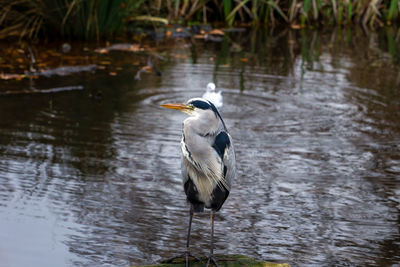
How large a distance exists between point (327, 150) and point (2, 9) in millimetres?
6179

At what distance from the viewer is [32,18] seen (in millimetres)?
10633

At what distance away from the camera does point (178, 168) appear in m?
5.98

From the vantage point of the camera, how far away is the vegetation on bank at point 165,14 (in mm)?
10422

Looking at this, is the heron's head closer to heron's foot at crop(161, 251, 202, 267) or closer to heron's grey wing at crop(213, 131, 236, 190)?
heron's grey wing at crop(213, 131, 236, 190)

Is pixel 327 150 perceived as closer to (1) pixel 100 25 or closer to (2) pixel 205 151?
(2) pixel 205 151

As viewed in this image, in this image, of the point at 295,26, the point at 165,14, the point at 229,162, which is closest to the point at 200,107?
the point at 229,162

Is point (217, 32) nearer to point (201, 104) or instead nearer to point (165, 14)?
point (165, 14)

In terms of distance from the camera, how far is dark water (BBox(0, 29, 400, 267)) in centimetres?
457

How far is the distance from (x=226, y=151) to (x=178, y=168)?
2.36 m

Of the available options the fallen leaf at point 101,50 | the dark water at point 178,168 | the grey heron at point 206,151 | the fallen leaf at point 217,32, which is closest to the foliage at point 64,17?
the fallen leaf at point 101,50

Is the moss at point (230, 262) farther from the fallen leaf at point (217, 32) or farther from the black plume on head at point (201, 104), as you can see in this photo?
the fallen leaf at point (217, 32)

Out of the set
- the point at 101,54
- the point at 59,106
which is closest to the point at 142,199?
the point at 59,106

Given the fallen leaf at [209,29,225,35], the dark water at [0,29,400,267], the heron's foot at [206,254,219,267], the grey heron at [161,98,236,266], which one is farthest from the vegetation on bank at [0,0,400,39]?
the heron's foot at [206,254,219,267]

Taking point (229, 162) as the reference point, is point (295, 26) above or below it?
above
